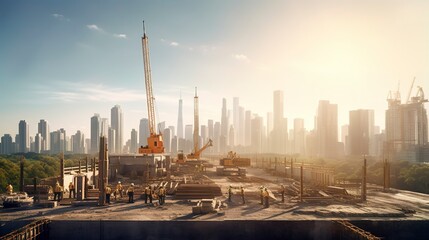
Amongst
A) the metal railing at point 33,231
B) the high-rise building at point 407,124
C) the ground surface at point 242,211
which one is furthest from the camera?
the high-rise building at point 407,124

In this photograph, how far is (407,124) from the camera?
171750 millimetres

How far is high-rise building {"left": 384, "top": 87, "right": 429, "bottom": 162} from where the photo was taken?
16243 centimetres

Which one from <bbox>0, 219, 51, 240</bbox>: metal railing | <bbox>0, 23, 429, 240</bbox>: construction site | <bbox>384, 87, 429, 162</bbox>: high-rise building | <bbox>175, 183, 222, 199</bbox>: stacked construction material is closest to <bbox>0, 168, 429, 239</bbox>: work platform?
<bbox>0, 23, 429, 240</bbox>: construction site

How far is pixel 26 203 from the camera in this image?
2520cm

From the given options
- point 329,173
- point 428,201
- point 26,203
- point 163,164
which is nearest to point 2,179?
point 163,164

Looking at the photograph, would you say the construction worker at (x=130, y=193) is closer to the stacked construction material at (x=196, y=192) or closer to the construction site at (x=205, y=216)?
the construction site at (x=205, y=216)

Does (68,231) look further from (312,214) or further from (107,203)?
(312,214)

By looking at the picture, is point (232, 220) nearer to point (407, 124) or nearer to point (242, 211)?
point (242, 211)

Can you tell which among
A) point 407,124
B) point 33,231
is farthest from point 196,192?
point 407,124

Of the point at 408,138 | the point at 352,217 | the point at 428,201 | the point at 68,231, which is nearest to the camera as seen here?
the point at 68,231

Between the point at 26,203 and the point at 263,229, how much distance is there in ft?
62.2

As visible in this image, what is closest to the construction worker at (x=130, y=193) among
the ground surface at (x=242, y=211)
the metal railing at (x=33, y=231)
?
the ground surface at (x=242, y=211)

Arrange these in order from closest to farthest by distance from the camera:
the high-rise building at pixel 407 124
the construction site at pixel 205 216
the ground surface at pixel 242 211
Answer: the construction site at pixel 205 216
the ground surface at pixel 242 211
the high-rise building at pixel 407 124

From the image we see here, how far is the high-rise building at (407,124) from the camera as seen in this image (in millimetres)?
162425
